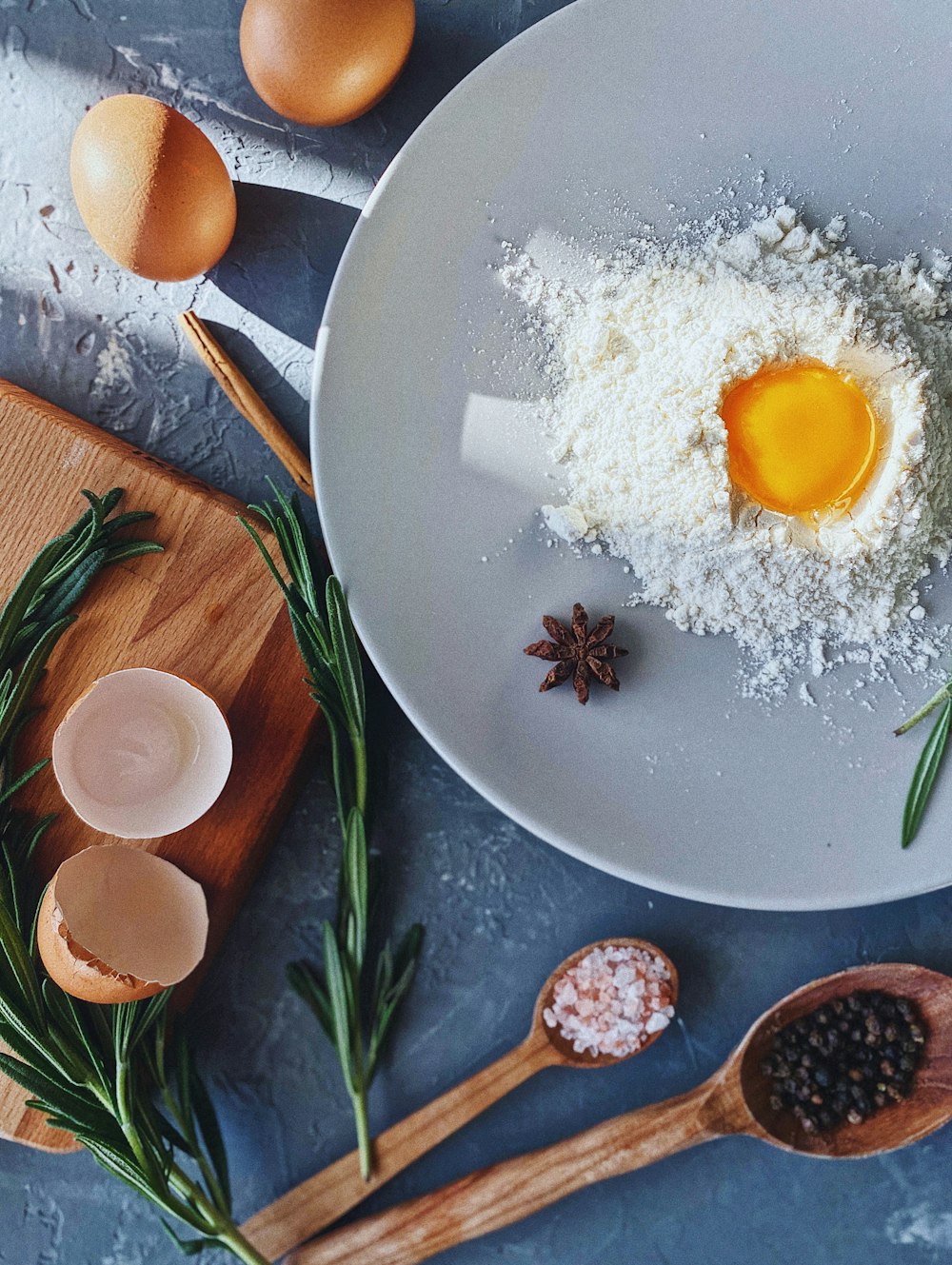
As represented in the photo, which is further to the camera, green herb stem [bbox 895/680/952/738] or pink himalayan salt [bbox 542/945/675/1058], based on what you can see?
pink himalayan salt [bbox 542/945/675/1058]

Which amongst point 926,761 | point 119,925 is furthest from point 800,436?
point 119,925

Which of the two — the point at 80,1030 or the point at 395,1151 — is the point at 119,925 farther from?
the point at 395,1151

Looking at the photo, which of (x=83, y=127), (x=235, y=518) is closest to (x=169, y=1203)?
(x=235, y=518)

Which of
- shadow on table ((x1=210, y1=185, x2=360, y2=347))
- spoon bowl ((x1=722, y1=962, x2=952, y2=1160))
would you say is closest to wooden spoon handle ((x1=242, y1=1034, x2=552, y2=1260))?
spoon bowl ((x1=722, y1=962, x2=952, y2=1160))

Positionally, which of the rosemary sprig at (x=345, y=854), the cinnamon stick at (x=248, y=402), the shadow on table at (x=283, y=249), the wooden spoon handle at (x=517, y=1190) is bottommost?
the wooden spoon handle at (x=517, y=1190)

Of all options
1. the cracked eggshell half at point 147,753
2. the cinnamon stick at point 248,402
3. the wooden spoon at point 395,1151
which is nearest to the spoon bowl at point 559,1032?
the wooden spoon at point 395,1151

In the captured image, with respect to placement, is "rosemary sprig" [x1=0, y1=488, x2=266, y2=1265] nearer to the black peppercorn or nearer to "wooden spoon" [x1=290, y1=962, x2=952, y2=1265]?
"wooden spoon" [x1=290, y1=962, x2=952, y2=1265]

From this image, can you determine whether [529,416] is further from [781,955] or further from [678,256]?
[781,955]

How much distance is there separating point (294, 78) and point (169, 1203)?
4.30ft

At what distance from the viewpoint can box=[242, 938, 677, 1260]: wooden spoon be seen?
1.21 metres

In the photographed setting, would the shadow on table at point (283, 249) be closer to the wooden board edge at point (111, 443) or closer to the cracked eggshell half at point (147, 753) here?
the wooden board edge at point (111, 443)

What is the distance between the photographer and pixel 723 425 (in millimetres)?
1042

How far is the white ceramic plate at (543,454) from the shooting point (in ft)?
3.54

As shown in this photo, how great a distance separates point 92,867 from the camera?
106cm
